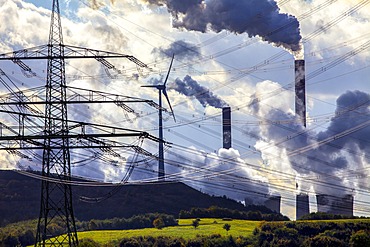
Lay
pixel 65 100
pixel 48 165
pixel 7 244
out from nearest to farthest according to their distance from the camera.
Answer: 1. pixel 48 165
2. pixel 65 100
3. pixel 7 244

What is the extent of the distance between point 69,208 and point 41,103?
9.97 m

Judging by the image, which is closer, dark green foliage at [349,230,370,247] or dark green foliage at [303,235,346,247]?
dark green foliage at [349,230,370,247]

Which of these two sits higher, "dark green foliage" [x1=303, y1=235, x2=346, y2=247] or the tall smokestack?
the tall smokestack

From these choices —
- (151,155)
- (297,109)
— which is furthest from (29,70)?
(297,109)

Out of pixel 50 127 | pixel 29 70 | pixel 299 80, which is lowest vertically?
pixel 50 127

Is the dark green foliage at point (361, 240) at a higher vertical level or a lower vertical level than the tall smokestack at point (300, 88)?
lower

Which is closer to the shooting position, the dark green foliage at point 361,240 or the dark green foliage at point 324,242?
the dark green foliage at point 361,240

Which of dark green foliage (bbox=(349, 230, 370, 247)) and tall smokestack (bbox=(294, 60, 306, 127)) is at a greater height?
tall smokestack (bbox=(294, 60, 306, 127))

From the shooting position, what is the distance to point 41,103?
78.5 meters

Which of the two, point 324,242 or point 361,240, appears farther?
point 324,242

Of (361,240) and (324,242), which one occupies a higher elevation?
(324,242)

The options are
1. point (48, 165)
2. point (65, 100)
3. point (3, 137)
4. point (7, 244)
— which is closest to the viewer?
point (3, 137)

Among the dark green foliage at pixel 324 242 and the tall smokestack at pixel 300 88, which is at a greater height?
the tall smokestack at pixel 300 88

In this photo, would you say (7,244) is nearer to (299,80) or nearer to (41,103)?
(299,80)
